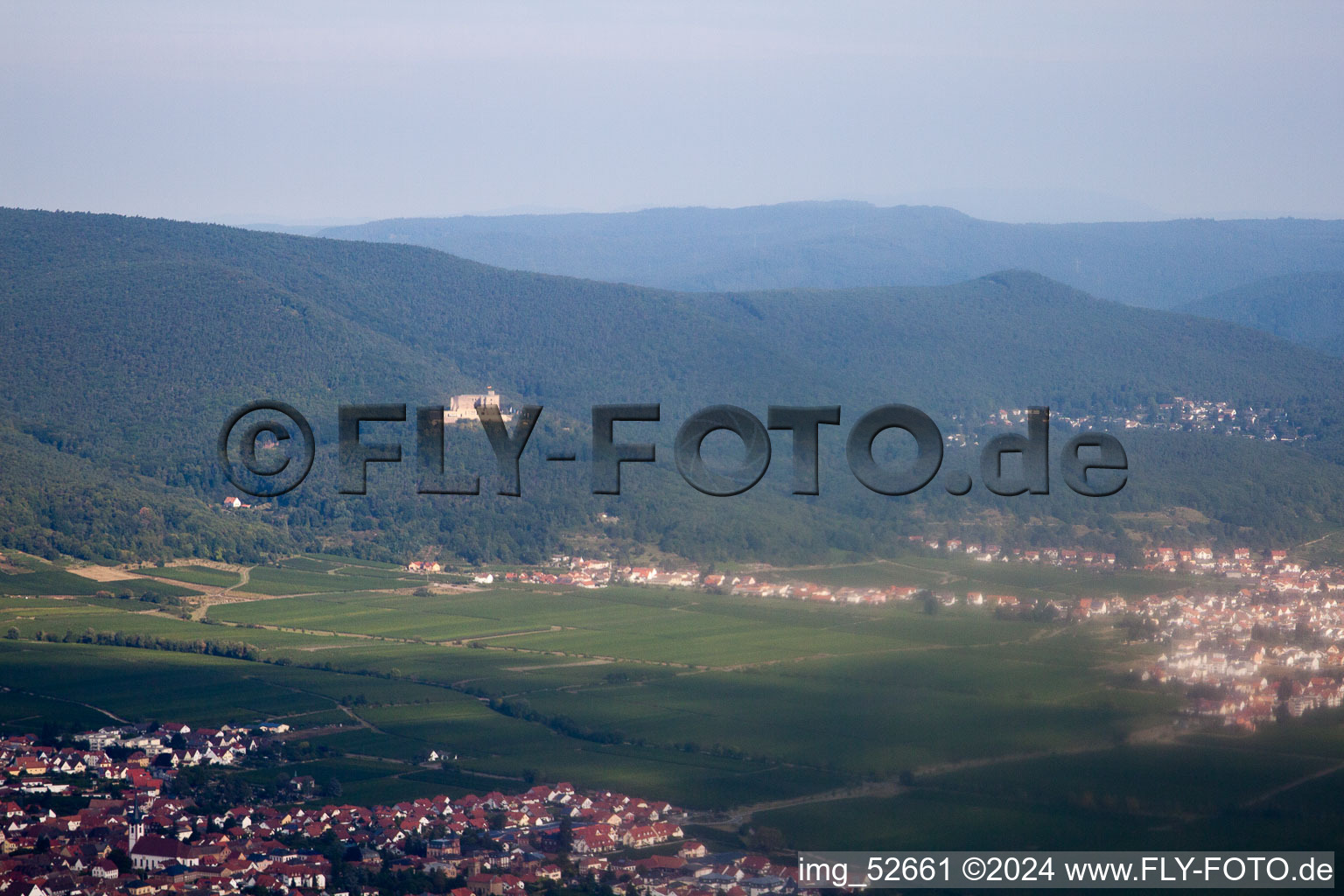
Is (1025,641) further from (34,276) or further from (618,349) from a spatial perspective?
(34,276)

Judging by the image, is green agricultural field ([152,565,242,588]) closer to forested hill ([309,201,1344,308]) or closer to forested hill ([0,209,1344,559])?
forested hill ([0,209,1344,559])

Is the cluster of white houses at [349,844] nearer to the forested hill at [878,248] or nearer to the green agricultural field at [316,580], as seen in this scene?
the green agricultural field at [316,580]

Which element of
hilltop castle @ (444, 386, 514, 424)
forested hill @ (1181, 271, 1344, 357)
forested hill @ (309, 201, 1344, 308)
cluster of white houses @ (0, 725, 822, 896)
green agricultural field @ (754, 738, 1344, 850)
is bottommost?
cluster of white houses @ (0, 725, 822, 896)

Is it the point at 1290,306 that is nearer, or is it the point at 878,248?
the point at 1290,306

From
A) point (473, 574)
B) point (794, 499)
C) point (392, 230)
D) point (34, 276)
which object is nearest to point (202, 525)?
point (473, 574)

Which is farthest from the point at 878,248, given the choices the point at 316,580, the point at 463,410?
the point at 316,580

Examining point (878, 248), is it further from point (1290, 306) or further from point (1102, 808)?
point (1102, 808)

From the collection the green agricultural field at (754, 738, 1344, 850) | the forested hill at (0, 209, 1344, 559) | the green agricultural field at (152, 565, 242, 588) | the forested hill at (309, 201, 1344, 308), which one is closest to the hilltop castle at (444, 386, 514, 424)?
the forested hill at (0, 209, 1344, 559)
